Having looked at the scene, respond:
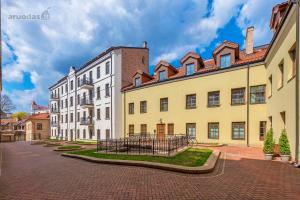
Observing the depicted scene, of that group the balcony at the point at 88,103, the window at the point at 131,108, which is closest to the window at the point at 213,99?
the window at the point at 131,108

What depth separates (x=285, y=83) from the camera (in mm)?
11133

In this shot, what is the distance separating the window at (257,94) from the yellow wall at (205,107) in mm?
333

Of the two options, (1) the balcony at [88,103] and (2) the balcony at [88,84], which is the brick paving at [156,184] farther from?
(2) the balcony at [88,84]

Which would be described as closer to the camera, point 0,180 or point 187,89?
point 0,180

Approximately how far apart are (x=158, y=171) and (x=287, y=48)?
9545 mm

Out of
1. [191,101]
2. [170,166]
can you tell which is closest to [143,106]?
[191,101]

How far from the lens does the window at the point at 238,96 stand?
1697 centimetres

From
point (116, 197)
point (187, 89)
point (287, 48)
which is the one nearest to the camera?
point (116, 197)

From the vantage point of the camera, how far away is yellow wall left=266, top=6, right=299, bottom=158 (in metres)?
9.84

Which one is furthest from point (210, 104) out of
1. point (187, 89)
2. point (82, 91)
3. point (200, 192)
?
point (82, 91)

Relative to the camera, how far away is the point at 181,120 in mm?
20922

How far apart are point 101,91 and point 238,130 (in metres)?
20.1

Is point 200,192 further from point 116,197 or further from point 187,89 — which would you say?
point 187,89

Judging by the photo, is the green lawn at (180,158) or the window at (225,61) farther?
the window at (225,61)
